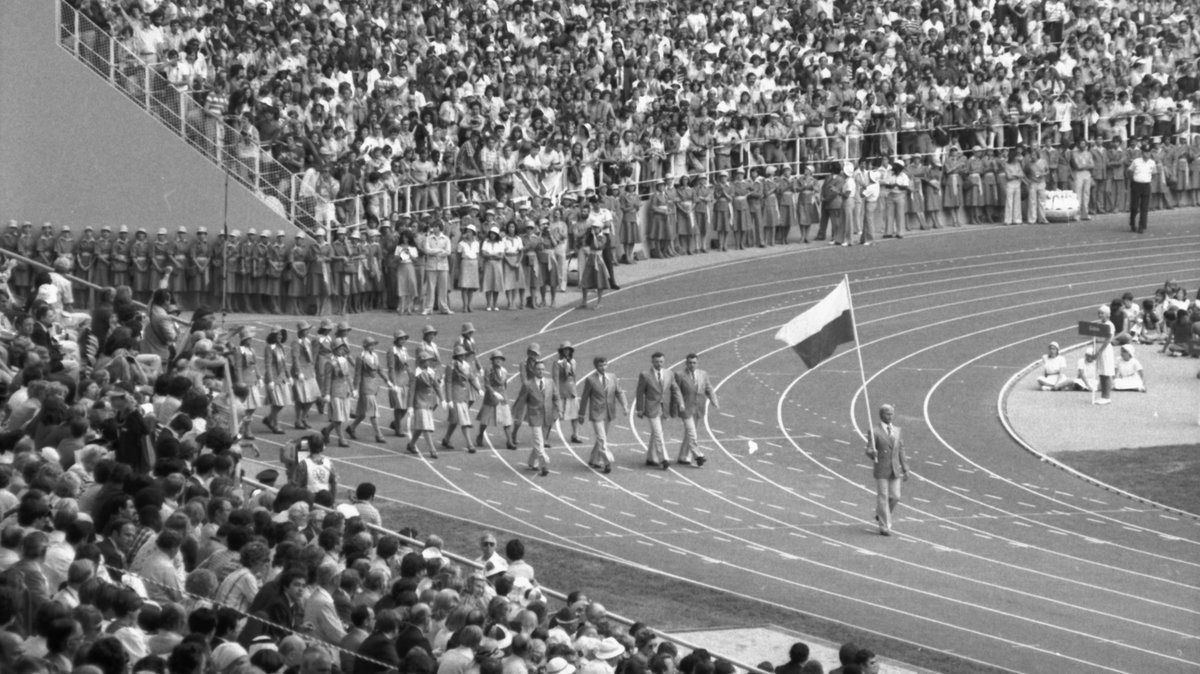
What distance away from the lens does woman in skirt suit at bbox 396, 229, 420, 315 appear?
Result: 120 feet

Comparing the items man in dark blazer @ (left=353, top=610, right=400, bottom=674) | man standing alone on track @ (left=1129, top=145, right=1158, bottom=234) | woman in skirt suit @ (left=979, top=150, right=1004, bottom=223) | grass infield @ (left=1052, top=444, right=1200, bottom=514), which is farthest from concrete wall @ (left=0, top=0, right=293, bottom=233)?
man in dark blazer @ (left=353, top=610, right=400, bottom=674)

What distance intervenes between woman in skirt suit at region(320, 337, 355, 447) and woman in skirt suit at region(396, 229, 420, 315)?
7388 millimetres

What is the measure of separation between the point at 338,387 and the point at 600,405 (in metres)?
3.41

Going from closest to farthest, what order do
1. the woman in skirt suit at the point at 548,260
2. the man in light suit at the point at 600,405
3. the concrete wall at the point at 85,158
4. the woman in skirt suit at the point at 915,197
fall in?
1. the man in light suit at the point at 600,405
2. the concrete wall at the point at 85,158
3. the woman in skirt suit at the point at 548,260
4. the woman in skirt suit at the point at 915,197

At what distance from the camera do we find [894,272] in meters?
41.1

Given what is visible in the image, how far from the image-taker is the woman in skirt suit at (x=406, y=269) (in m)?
36.5

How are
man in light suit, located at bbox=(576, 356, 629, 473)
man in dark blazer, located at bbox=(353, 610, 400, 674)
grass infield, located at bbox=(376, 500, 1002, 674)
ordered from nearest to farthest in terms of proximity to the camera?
1. man in dark blazer, located at bbox=(353, 610, 400, 674)
2. grass infield, located at bbox=(376, 500, 1002, 674)
3. man in light suit, located at bbox=(576, 356, 629, 473)

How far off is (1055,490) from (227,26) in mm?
18352

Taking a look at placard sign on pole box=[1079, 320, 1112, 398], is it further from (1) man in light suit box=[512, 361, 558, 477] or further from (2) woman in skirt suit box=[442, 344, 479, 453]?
(2) woman in skirt suit box=[442, 344, 479, 453]

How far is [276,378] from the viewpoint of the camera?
→ 95.2ft

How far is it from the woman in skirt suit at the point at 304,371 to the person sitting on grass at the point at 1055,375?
11.1 m

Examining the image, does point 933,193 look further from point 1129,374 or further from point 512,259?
point 1129,374

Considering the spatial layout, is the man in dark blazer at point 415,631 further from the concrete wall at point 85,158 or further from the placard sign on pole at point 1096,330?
the concrete wall at point 85,158

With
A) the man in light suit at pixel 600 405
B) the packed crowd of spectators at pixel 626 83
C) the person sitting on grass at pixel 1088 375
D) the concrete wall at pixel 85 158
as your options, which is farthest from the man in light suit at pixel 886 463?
the concrete wall at pixel 85 158
